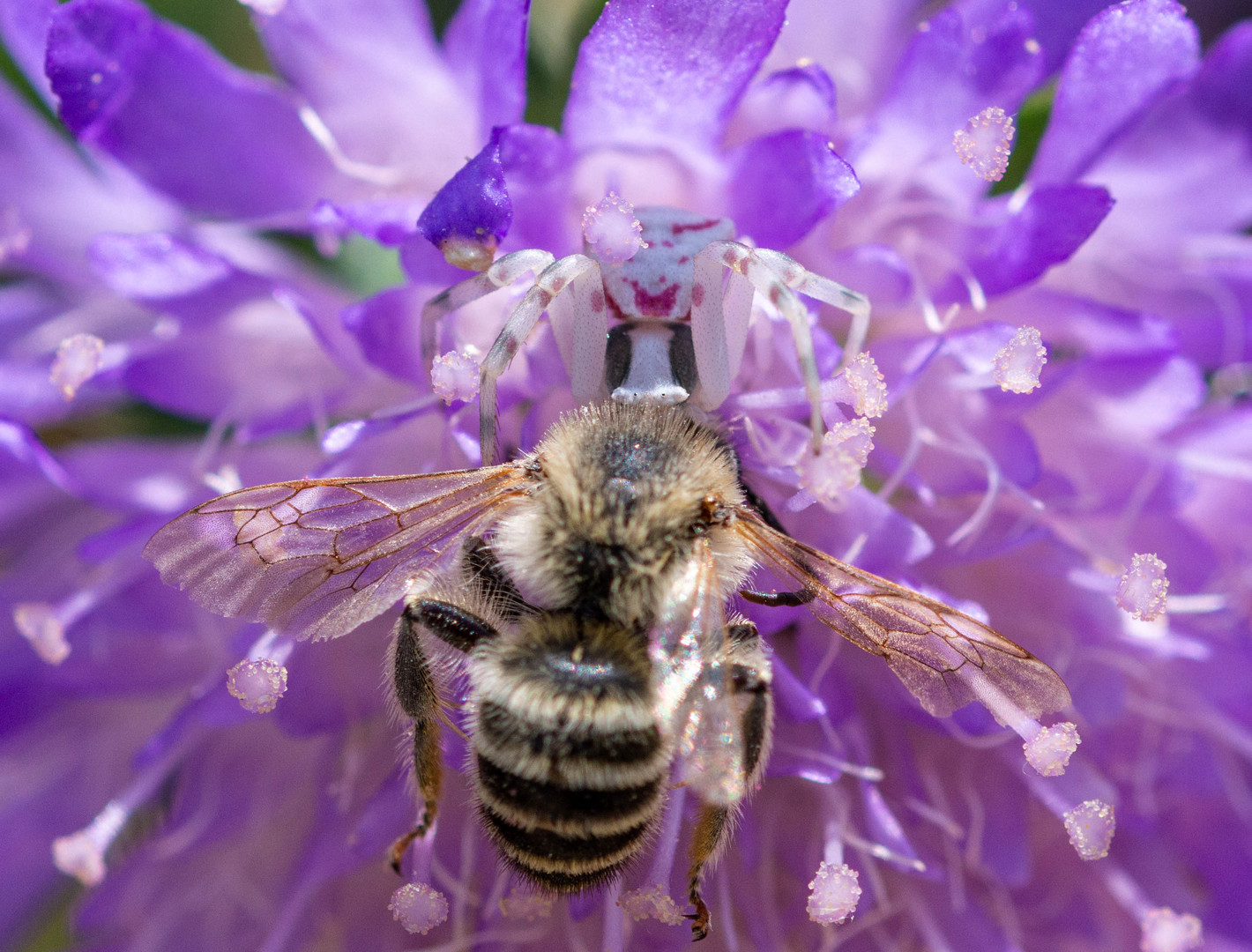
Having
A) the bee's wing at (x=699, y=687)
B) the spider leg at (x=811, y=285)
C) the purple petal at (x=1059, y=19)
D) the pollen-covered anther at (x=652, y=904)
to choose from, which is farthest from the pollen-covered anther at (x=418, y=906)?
the purple petal at (x=1059, y=19)

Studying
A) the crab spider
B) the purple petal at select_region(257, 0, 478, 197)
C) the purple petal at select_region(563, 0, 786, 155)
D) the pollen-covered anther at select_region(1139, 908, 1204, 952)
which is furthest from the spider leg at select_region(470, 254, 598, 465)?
the pollen-covered anther at select_region(1139, 908, 1204, 952)

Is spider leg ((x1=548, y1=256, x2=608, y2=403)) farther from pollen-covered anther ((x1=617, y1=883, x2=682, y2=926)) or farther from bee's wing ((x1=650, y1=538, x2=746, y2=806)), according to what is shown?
pollen-covered anther ((x1=617, y1=883, x2=682, y2=926))

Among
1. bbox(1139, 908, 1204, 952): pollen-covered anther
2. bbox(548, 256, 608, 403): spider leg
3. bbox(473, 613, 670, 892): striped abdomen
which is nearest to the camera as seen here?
bbox(473, 613, 670, 892): striped abdomen

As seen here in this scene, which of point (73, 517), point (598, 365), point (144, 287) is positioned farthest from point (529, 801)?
point (73, 517)

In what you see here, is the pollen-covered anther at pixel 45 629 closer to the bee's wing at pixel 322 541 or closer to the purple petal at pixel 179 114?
the bee's wing at pixel 322 541

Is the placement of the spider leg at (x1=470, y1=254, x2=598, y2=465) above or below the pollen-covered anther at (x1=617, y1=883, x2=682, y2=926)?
above

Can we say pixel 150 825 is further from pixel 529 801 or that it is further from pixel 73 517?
pixel 529 801

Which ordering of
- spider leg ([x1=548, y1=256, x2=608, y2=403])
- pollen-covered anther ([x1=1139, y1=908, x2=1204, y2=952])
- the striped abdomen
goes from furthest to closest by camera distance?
pollen-covered anther ([x1=1139, y1=908, x2=1204, y2=952])
spider leg ([x1=548, y1=256, x2=608, y2=403])
the striped abdomen
